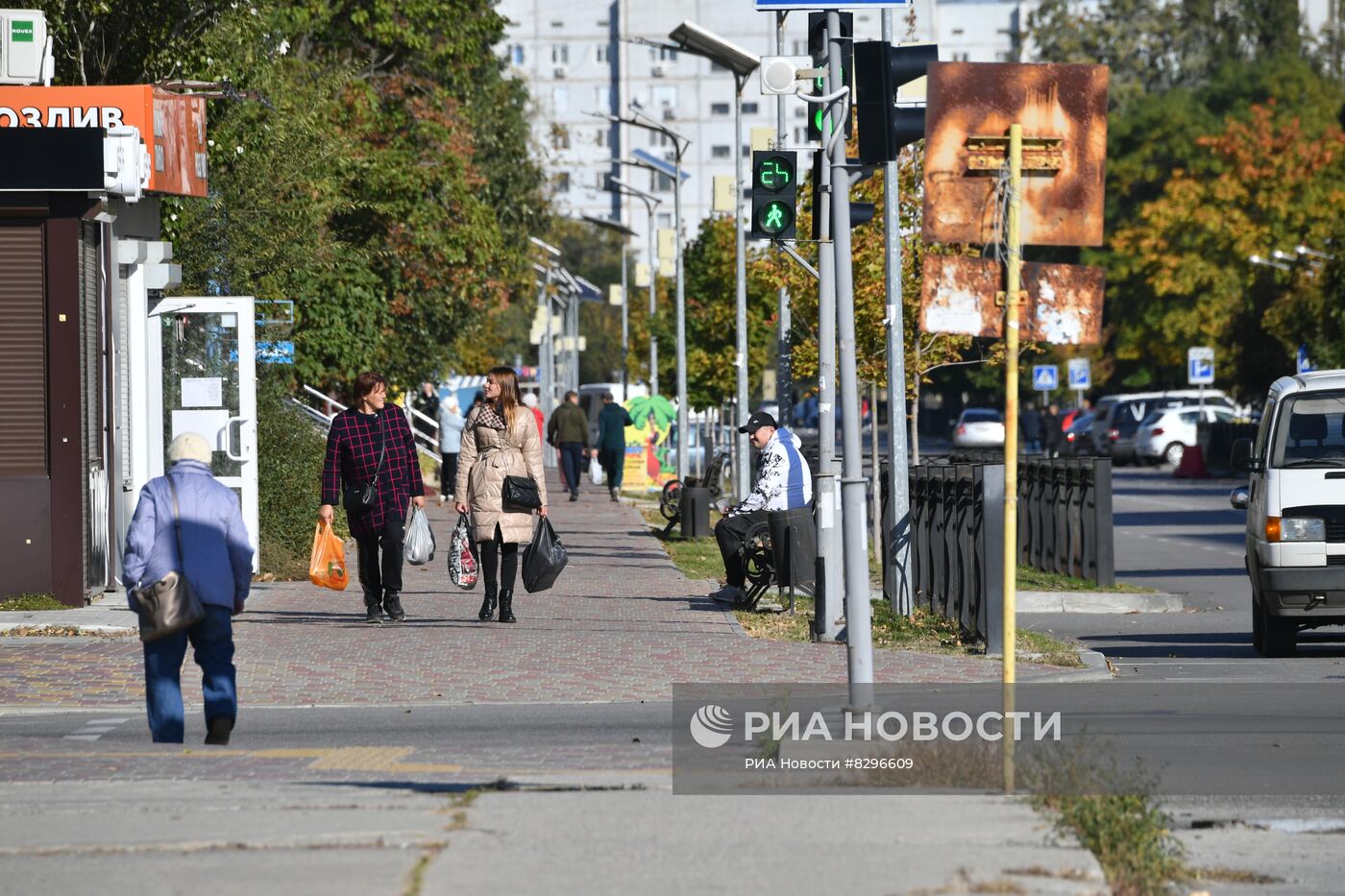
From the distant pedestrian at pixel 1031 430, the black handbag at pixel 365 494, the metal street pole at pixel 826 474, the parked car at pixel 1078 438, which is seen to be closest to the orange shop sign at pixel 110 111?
the black handbag at pixel 365 494

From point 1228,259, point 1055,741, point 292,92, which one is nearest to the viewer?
point 1055,741

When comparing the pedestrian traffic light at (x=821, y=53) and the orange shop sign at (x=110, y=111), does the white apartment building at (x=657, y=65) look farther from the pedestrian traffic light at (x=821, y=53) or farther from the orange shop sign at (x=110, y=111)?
the pedestrian traffic light at (x=821, y=53)

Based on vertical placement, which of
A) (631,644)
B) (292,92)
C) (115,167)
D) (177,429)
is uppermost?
(292,92)

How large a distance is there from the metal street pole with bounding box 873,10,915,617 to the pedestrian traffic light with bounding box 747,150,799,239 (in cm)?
217

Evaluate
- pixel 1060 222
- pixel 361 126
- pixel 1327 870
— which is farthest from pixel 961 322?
pixel 361 126

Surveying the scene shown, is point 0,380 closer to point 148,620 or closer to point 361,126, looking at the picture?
point 148,620

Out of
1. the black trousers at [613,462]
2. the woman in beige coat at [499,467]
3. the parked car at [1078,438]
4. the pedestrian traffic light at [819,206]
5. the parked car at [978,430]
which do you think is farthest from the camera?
the parked car at [978,430]

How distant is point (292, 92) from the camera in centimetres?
2612

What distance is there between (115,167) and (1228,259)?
58922 mm

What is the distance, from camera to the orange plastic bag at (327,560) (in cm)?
1573

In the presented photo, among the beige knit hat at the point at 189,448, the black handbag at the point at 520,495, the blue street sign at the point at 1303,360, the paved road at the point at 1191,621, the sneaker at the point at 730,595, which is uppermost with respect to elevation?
the blue street sign at the point at 1303,360

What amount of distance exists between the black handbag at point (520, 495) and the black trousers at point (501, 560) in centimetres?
21

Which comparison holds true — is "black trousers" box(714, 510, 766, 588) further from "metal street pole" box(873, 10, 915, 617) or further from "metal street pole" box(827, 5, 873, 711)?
"metal street pole" box(827, 5, 873, 711)

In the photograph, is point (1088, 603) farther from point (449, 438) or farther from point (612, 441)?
point (612, 441)
